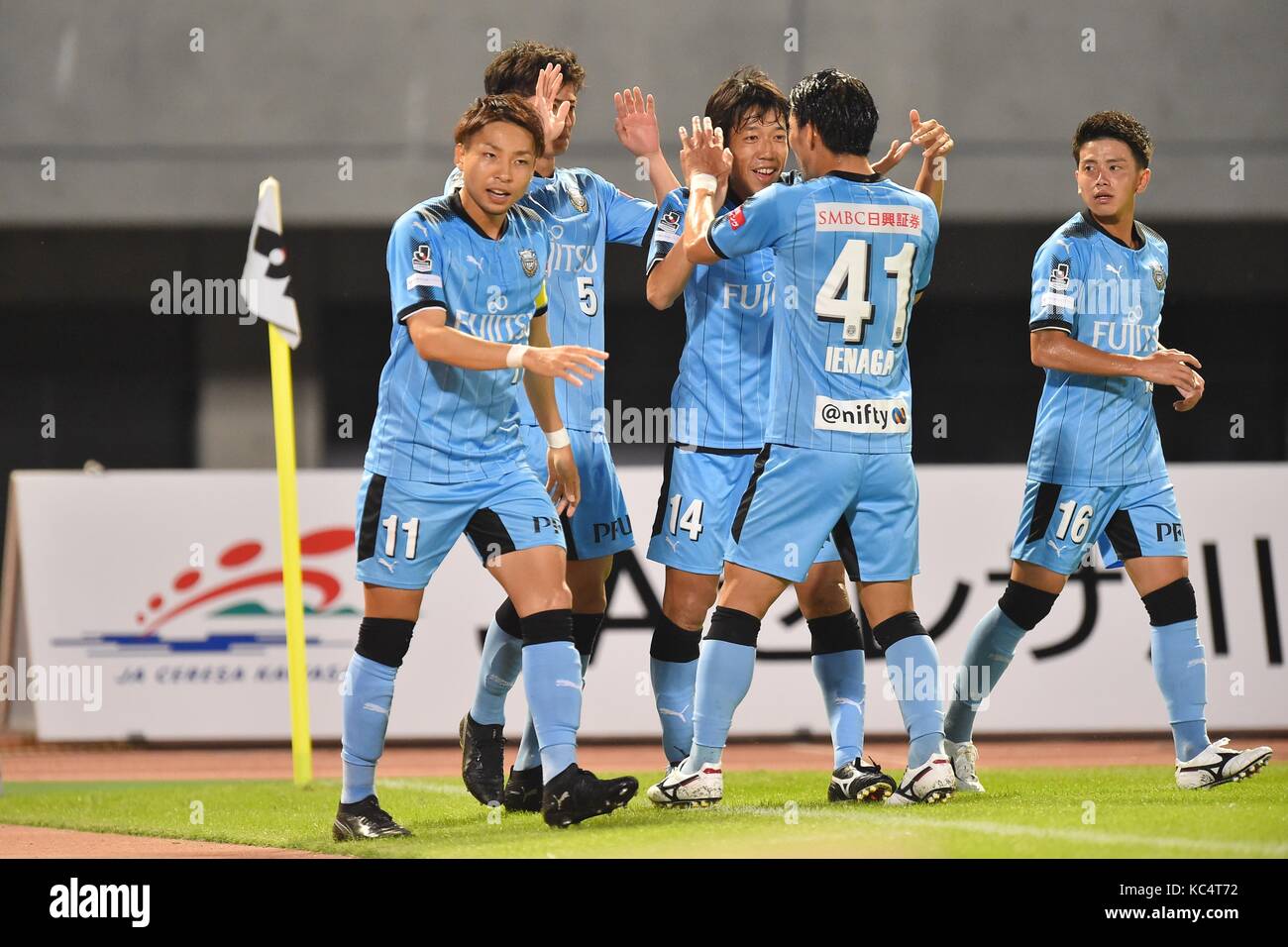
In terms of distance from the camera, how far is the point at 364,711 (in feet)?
16.1

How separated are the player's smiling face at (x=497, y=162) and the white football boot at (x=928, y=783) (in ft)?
7.76

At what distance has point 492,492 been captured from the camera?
5.00 metres

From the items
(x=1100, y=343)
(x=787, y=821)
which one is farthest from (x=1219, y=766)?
(x=787, y=821)

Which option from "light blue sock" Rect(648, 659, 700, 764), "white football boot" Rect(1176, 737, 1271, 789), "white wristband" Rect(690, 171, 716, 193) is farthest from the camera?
"light blue sock" Rect(648, 659, 700, 764)

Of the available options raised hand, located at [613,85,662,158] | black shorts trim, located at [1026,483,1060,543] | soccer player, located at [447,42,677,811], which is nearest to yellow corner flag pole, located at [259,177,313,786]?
soccer player, located at [447,42,677,811]

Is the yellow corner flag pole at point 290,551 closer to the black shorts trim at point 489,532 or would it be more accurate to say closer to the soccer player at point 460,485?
the soccer player at point 460,485

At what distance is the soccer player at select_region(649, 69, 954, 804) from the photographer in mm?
5168

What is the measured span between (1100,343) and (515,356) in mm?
2452

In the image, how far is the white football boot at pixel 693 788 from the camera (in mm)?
5535

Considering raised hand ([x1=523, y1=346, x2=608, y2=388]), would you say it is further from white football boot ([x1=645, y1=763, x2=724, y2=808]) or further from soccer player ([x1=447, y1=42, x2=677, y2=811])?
white football boot ([x1=645, y1=763, x2=724, y2=808])

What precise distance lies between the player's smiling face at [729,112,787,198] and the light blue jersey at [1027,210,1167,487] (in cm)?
109

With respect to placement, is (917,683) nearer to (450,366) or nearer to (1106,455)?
(1106,455)

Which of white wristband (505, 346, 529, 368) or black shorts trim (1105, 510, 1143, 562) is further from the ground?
white wristband (505, 346, 529, 368)
